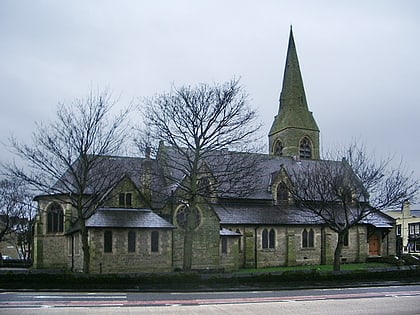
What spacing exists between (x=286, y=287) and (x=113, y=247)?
1413 centimetres

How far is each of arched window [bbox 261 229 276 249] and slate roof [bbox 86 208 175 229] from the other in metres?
10.9

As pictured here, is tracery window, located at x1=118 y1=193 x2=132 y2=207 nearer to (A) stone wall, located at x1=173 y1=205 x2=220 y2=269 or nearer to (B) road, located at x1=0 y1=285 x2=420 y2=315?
(A) stone wall, located at x1=173 y1=205 x2=220 y2=269

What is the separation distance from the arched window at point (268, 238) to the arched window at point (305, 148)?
20510mm

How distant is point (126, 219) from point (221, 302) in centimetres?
1816

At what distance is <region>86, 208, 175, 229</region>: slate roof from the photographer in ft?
119

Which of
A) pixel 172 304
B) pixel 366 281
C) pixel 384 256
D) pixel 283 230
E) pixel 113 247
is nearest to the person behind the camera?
pixel 172 304

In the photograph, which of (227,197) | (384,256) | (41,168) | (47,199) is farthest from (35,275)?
(384,256)

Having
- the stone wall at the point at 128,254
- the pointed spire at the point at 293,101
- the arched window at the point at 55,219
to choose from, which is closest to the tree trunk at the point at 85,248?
the stone wall at the point at 128,254

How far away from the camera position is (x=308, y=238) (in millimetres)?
48062

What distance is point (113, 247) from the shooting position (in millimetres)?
36438

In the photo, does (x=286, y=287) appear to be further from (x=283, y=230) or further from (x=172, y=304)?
(x=283, y=230)

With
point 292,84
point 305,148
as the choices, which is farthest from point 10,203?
point 292,84

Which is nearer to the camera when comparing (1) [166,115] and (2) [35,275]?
(2) [35,275]

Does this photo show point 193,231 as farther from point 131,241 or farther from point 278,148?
point 278,148
